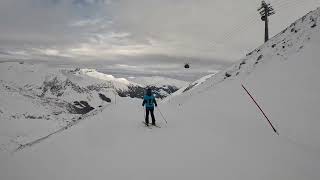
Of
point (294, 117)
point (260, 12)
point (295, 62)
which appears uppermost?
point (260, 12)

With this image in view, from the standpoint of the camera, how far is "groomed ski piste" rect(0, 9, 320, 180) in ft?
33.3

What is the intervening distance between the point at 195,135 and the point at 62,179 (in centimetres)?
711

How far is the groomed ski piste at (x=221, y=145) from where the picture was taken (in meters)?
10.2

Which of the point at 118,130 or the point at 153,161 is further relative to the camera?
the point at 118,130

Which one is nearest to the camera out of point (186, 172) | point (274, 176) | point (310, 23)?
point (274, 176)

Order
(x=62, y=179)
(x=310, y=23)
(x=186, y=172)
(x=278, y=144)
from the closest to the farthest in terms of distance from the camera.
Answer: (x=186, y=172) → (x=62, y=179) → (x=278, y=144) → (x=310, y=23)

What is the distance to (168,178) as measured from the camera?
9633mm

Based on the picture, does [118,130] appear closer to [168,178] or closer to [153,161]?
[153,161]

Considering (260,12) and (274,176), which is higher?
(260,12)

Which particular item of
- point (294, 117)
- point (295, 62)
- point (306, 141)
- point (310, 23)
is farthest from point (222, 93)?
point (306, 141)

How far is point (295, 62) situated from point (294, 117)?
27.8ft

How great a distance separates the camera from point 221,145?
12.8 m

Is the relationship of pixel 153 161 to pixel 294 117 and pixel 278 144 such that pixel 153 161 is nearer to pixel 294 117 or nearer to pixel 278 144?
pixel 278 144

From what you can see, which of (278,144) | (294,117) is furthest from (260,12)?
(278,144)
